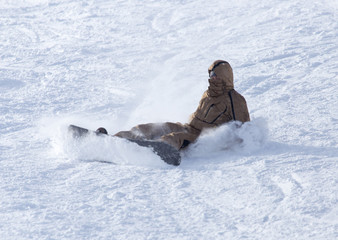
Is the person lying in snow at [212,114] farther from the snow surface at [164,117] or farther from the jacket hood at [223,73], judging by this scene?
the snow surface at [164,117]

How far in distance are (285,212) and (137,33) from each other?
8978 millimetres

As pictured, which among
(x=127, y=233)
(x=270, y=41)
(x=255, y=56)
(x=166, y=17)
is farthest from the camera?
(x=166, y=17)

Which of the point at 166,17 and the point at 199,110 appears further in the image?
the point at 166,17

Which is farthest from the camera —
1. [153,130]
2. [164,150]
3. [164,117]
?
[164,117]

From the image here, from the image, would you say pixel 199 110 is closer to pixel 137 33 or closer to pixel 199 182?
pixel 199 182

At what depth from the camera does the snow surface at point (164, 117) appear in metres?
4.34

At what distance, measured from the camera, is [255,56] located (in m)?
10.1

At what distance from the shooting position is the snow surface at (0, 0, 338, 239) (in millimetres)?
4344

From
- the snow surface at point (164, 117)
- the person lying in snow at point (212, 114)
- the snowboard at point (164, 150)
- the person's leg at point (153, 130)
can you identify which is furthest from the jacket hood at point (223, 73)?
the snowboard at point (164, 150)

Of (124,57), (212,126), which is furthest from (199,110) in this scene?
(124,57)

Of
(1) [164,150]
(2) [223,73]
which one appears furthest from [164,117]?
(1) [164,150]

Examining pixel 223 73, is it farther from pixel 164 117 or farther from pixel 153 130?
pixel 164 117

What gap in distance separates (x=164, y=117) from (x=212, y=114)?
66.0 inches

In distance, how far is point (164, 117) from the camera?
7574mm
